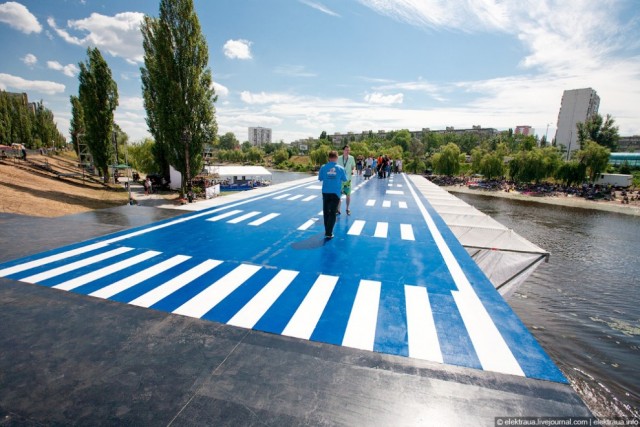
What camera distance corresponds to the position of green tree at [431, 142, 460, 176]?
74.1 metres

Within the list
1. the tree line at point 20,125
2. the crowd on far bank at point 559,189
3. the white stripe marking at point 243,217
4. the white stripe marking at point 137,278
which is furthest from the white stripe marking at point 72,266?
the crowd on far bank at point 559,189

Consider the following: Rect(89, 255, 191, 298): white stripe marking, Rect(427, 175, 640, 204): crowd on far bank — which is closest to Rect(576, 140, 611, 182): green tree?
Rect(427, 175, 640, 204): crowd on far bank

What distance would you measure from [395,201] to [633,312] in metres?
11.1

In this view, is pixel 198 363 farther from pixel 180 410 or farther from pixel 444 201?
pixel 444 201

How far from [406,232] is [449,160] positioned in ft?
244

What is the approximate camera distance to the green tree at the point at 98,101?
25.6 meters

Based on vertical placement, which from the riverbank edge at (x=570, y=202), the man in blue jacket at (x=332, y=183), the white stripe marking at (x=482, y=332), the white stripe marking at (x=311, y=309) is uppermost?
the man in blue jacket at (x=332, y=183)

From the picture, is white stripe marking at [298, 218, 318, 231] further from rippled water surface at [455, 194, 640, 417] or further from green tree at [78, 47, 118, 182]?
green tree at [78, 47, 118, 182]

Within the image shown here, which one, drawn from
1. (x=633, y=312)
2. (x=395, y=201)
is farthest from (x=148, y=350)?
(x=633, y=312)

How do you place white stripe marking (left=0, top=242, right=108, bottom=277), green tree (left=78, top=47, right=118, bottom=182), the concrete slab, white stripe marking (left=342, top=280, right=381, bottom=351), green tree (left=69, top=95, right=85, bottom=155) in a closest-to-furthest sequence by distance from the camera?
the concrete slab < white stripe marking (left=342, top=280, right=381, bottom=351) < white stripe marking (left=0, top=242, right=108, bottom=277) < green tree (left=78, top=47, right=118, bottom=182) < green tree (left=69, top=95, right=85, bottom=155)

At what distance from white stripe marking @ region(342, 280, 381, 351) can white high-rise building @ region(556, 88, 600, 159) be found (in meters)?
155

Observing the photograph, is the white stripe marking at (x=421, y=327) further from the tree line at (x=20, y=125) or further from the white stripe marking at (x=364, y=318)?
the tree line at (x=20, y=125)

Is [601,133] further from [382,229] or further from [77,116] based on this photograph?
[77,116]

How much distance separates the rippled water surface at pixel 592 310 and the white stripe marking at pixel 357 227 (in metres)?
6.42
